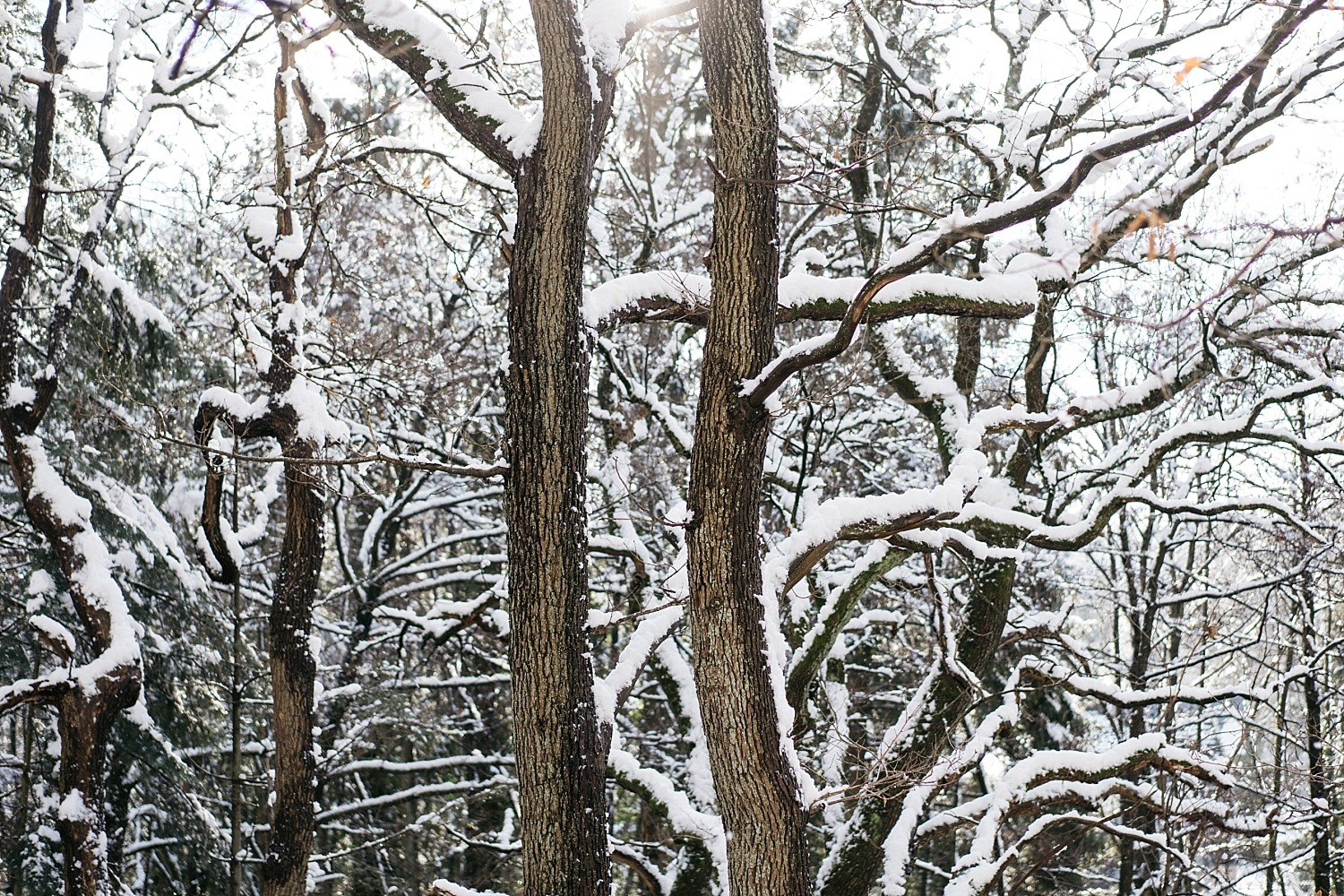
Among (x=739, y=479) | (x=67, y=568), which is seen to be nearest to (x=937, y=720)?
(x=739, y=479)

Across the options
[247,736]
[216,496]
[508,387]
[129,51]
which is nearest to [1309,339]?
[508,387]

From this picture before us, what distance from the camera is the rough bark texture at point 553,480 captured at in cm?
382

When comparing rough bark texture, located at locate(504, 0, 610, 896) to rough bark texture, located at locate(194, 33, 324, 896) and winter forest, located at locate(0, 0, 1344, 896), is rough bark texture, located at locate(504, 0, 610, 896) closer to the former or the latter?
winter forest, located at locate(0, 0, 1344, 896)

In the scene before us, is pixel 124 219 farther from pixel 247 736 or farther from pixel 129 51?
pixel 247 736

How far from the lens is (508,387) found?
13.0 ft

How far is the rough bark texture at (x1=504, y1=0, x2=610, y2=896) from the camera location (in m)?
3.82

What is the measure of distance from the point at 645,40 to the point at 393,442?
4.67 m

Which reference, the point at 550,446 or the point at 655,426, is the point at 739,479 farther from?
the point at 655,426

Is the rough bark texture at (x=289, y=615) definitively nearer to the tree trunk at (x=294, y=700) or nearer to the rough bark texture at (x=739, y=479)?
the tree trunk at (x=294, y=700)

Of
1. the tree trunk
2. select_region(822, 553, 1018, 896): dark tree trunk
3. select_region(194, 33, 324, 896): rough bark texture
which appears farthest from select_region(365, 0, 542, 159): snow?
select_region(822, 553, 1018, 896): dark tree trunk

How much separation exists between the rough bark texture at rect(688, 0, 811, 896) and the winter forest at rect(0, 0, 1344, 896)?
0.02m

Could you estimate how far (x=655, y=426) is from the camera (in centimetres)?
1085

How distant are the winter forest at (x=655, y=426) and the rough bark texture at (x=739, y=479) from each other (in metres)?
0.02

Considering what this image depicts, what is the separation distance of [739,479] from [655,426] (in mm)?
7285
